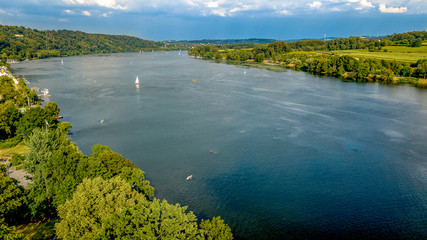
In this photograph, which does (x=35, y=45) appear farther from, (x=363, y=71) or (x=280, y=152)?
(x=280, y=152)

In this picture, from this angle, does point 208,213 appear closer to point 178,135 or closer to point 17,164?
point 178,135

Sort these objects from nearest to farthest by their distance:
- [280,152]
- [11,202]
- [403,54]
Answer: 1. [11,202]
2. [280,152]
3. [403,54]

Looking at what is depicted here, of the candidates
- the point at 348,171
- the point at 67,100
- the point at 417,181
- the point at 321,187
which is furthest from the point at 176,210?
the point at 67,100

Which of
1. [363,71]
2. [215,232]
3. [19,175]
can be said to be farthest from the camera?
[363,71]

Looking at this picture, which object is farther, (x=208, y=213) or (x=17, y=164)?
(x=17, y=164)

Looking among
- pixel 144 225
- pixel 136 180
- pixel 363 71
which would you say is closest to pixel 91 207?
pixel 144 225

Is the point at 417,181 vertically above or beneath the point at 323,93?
beneath

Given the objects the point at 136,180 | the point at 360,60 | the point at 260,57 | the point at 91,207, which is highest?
the point at 260,57

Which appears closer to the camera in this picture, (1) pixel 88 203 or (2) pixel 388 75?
(1) pixel 88 203

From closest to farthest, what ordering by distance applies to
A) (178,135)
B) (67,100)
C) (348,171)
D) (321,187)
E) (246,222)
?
1. (246,222)
2. (321,187)
3. (348,171)
4. (178,135)
5. (67,100)
